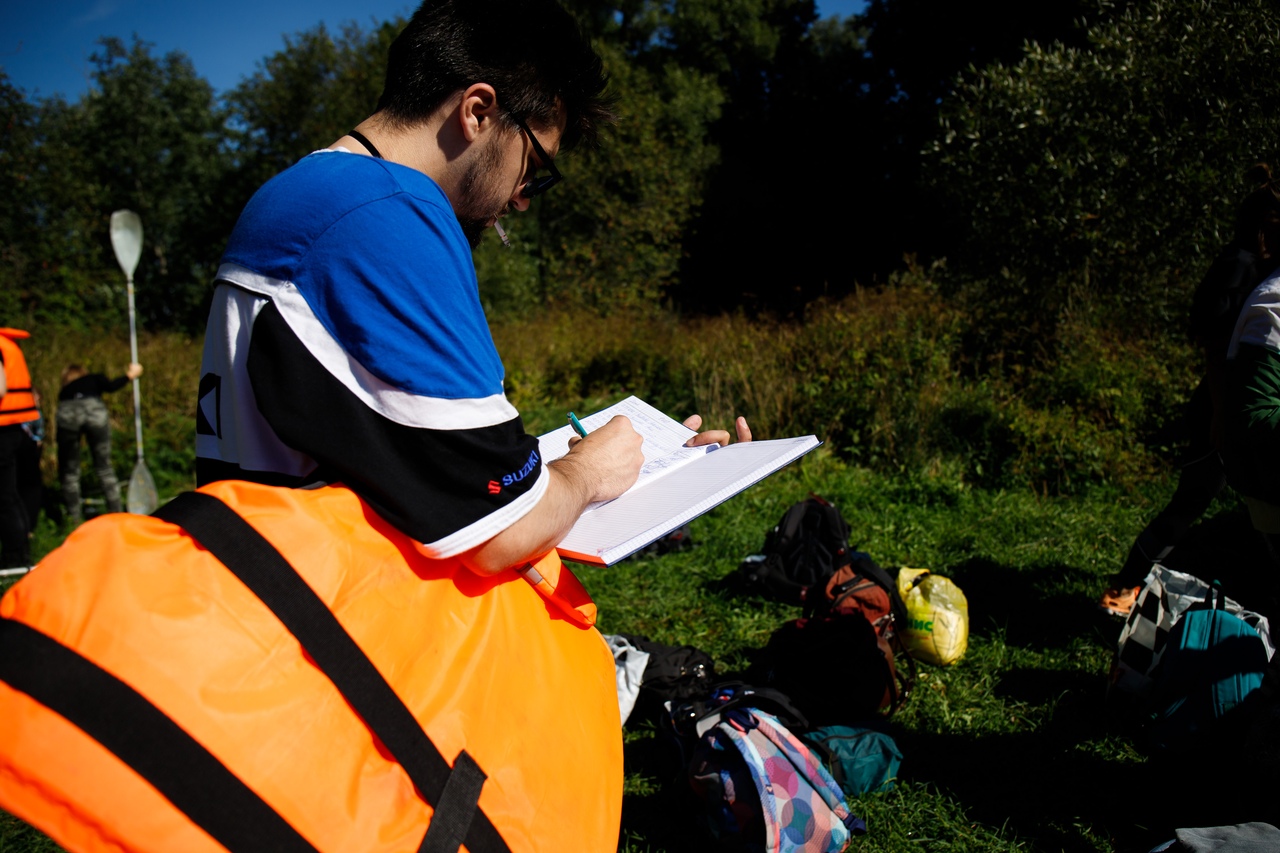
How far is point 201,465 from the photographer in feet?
3.89

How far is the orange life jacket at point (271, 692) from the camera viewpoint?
0.73 meters

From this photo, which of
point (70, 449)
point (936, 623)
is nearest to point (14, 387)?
point (70, 449)

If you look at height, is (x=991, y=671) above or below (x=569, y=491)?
below

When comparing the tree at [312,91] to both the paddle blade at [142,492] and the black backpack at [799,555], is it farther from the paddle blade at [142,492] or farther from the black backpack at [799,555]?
the black backpack at [799,555]

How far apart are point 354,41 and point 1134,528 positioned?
20596 millimetres

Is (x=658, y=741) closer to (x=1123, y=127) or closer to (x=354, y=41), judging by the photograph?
(x=1123, y=127)

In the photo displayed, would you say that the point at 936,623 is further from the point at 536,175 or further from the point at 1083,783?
the point at 536,175

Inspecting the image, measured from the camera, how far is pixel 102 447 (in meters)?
6.99

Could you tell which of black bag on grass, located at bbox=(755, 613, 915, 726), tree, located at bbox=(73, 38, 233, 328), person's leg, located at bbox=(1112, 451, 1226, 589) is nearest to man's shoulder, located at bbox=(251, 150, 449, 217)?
black bag on grass, located at bbox=(755, 613, 915, 726)

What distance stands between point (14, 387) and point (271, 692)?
21.4 feet

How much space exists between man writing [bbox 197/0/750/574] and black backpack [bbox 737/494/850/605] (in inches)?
128

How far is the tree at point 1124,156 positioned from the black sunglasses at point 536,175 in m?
7.21

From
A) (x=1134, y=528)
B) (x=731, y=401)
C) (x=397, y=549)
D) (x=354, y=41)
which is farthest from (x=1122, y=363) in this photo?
(x=354, y=41)

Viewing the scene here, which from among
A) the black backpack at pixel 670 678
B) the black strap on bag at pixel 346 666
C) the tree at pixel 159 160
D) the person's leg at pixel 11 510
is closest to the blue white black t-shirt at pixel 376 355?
the black strap on bag at pixel 346 666
